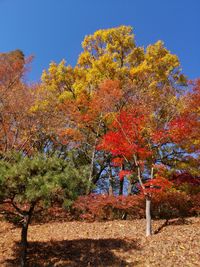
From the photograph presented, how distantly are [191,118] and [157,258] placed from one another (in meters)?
8.46

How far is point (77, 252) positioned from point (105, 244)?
4.74ft

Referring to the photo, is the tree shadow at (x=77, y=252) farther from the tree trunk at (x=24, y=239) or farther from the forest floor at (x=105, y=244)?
the tree trunk at (x=24, y=239)

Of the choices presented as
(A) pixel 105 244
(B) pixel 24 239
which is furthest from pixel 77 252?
(B) pixel 24 239

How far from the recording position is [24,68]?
2477 cm

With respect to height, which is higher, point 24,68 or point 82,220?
point 24,68

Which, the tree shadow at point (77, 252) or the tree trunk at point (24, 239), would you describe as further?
the tree shadow at point (77, 252)

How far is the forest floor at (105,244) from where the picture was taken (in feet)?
42.4

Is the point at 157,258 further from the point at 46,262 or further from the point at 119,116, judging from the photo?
the point at 119,116

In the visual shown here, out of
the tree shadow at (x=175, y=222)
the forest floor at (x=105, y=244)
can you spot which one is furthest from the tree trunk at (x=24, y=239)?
the tree shadow at (x=175, y=222)

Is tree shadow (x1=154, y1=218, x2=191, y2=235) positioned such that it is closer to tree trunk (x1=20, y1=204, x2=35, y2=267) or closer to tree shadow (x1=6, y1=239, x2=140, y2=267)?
tree shadow (x1=6, y1=239, x2=140, y2=267)

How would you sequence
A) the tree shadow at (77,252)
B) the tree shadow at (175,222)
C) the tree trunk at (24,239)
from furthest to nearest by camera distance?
the tree shadow at (175,222) < the tree shadow at (77,252) < the tree trunk at (24,239)

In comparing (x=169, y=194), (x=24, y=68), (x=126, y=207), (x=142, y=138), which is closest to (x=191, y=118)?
(x=142, y=138)

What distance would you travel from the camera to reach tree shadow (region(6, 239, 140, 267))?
12.9 metres

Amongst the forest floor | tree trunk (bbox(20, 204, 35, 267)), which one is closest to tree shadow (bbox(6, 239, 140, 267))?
the forest floor
